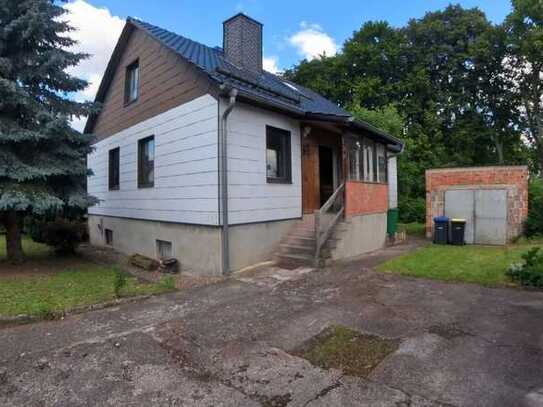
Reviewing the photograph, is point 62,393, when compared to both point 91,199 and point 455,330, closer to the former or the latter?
point 455,330

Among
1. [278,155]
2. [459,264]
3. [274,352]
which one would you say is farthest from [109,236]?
[459,264]

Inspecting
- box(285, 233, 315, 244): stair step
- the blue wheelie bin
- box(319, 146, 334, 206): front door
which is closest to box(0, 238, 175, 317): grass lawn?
box(285, 233, 315, 244): stair step

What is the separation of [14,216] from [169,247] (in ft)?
12.1

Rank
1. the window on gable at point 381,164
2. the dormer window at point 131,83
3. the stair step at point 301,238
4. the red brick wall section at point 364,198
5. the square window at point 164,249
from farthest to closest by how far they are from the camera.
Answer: the window on gable at point 381,164 → the dormer window at point 131,83 → the red brick wall section at point 364,198 → the square window at point 164,249 → the stair step at point 301,238

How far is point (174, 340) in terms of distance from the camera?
13.3 ft

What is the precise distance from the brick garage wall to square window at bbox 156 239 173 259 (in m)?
9.31

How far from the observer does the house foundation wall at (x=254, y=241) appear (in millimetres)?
7594

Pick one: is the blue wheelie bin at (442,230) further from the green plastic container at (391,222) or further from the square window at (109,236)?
the square window at (109,236)

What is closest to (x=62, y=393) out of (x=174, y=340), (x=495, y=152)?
(x=174, y=340)

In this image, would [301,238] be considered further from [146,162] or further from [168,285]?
[146,162]

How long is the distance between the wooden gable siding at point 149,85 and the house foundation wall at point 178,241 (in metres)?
3.04

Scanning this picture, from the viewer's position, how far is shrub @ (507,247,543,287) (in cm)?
582

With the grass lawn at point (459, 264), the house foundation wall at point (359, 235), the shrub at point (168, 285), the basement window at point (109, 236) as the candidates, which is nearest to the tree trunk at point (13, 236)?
the basement window at point (109, 236)

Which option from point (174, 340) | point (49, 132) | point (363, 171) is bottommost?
point (174, 340)
